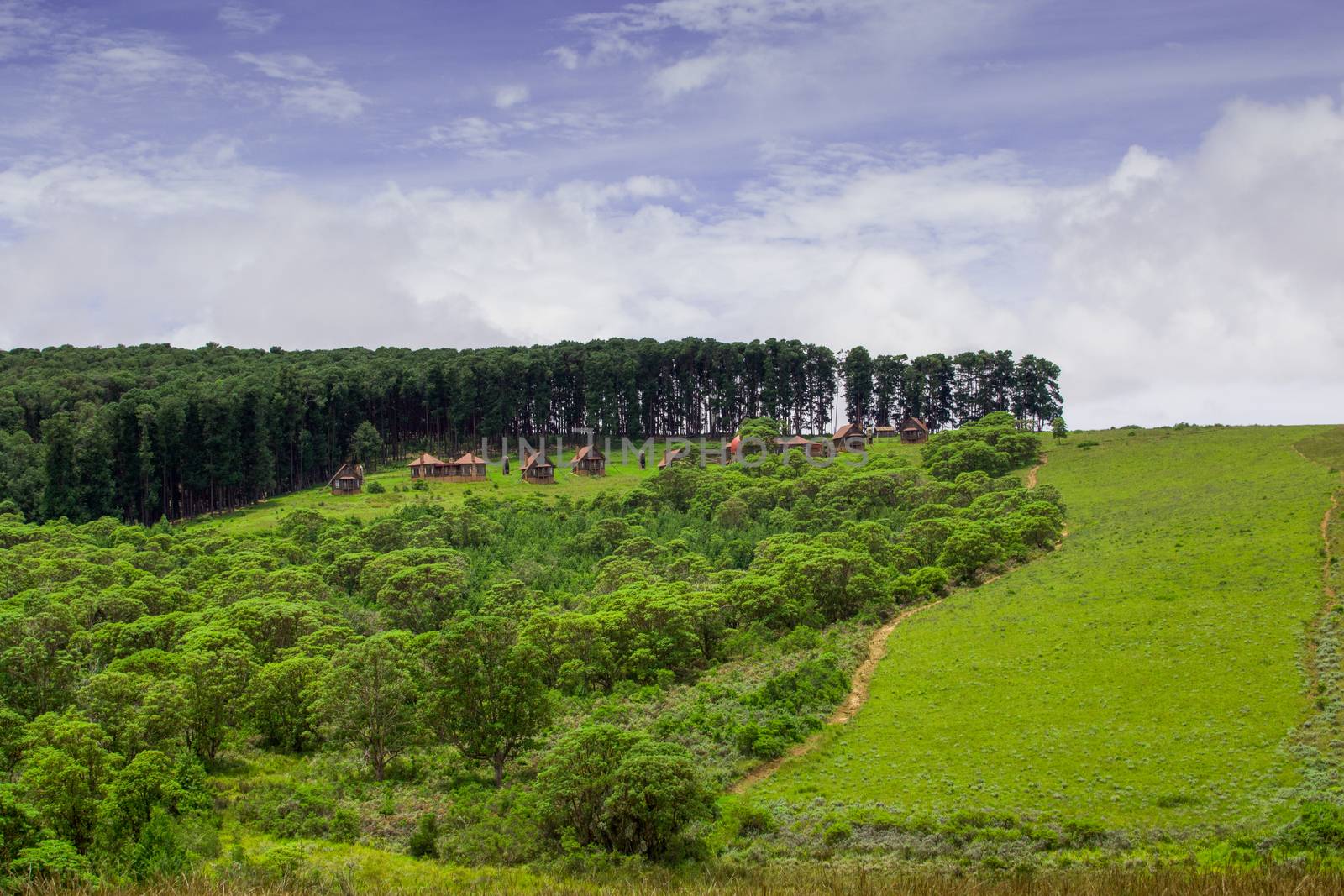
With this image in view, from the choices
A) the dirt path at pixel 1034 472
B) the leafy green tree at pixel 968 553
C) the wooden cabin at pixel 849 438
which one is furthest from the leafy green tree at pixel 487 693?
the wooden cabin at pixel 849 438

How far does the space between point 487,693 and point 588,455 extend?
7062 cm

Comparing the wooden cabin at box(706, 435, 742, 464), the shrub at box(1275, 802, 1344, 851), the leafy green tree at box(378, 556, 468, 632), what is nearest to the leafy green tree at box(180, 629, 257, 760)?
the leafy green tree at box(378, 556, 468, 632)

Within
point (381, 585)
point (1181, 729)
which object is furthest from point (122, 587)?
point (1181, 729)

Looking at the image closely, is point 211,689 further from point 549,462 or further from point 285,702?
point 549,462

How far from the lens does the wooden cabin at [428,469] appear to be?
107 m

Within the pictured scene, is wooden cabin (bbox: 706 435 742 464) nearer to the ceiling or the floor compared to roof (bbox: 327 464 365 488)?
nearer to the ceiling

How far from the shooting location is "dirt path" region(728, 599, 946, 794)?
1539 inches

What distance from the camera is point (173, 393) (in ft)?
343

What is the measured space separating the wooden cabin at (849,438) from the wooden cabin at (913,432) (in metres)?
4.68

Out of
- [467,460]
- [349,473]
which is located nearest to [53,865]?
[349,473]

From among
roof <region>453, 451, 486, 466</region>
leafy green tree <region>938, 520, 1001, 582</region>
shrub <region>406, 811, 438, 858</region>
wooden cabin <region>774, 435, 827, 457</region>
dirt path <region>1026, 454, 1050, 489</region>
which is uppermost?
wooden cabin <region>774, 435, 827, 457</region>

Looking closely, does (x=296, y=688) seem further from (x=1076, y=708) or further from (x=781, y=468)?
(x=781, y=468)

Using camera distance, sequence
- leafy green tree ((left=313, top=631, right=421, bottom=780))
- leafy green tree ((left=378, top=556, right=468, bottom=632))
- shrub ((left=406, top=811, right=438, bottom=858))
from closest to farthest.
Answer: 1. shrub ((left=406, top=811, right=438, bottom=858))
2. leafy green tree ((left=313, top=631, right=421, bottom=780))
3. leafy green tree ((left=378, top=556, right=468, bottom=632))

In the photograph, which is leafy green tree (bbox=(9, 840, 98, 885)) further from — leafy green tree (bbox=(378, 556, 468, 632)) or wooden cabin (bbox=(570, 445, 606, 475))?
wooden cabin (bbox=(570, 445, 606, 475))
